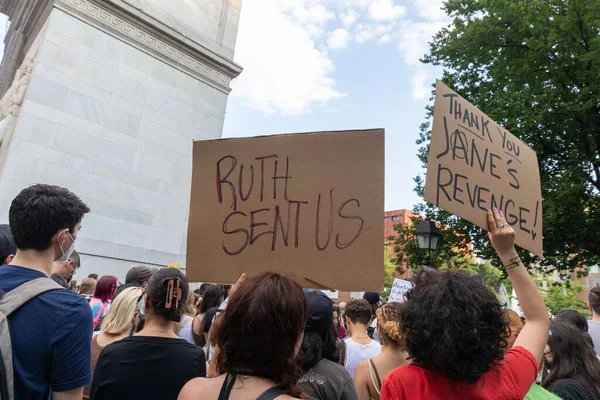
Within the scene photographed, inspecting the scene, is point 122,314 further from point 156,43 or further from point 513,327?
point 156,43

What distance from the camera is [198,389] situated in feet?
5.13

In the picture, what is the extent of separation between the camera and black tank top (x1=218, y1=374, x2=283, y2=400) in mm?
1436

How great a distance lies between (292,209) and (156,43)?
10.2 meters

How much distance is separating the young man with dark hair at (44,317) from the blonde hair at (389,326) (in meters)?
2.09

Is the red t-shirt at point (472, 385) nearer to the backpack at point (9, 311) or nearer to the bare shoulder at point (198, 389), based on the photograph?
the bare shoulder at point (198, 389)

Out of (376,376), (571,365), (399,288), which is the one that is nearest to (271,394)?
(376,376)

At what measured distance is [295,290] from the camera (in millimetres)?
1693

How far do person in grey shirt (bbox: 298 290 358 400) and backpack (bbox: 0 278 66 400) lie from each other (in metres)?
1.22

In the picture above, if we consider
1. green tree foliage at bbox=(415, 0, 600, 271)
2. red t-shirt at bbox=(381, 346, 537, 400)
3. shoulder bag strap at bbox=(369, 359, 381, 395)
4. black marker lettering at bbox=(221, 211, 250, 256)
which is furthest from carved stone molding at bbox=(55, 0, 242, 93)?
red t-shirt at bbox=(381, 346, 537, 400)

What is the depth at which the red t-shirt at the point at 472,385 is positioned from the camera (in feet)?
5.30

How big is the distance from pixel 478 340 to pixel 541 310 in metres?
0.51

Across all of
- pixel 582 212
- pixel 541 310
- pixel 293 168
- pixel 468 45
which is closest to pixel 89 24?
pixel 293 168

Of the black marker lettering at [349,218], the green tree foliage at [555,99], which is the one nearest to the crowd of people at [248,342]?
the black marker lettering at [349,218]

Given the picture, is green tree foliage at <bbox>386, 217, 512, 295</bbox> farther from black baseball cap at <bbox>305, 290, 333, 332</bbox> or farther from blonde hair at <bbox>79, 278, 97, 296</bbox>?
black baseball cap at <bbox>305, 290, 333, 332</bbox>
